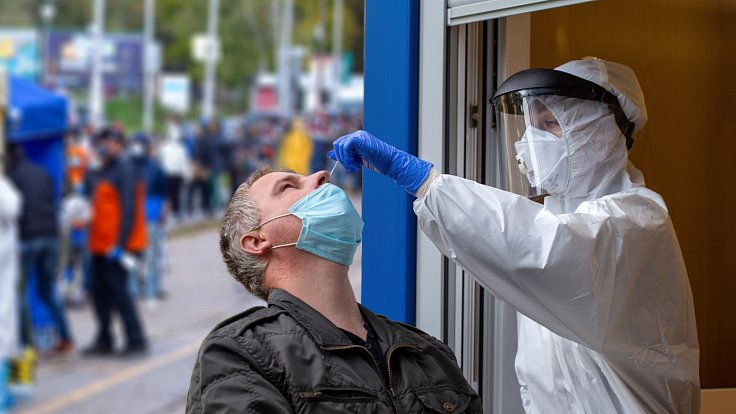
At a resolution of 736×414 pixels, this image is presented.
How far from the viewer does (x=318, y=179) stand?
267 centimetres

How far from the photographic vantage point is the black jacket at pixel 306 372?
2148 mm

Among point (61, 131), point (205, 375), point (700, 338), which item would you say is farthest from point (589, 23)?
point (61, 131)

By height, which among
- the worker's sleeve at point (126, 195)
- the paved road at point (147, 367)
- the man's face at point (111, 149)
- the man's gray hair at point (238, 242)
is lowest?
the paved road at point (147, 367)

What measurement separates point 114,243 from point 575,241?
7309 millimetres

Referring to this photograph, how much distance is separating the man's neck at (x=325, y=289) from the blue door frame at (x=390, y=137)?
72 centimetres

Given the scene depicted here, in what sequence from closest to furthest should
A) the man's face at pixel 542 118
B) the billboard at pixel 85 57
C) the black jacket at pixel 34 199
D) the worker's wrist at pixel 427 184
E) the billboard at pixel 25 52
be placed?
the worker's wrist at pixel 427 184
the man's face at pixel 542 118
the black jacket at pixel 34 199
the billboard at pixel 25 52
the billboard at pixel 85 57

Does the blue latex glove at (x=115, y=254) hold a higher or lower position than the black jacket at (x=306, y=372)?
lower

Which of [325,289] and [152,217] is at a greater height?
[325,289]

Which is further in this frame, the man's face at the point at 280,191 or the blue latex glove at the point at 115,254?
the blue latex glove at the point at 115,254

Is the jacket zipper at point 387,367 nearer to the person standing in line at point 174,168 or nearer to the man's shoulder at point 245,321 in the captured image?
the man's shoulder at point 245,321

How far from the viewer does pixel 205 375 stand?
7.16 feet

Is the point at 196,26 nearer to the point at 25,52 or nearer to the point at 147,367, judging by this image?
the point at 25,52

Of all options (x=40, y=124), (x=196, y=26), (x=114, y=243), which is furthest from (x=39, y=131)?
(x=196, y=26)

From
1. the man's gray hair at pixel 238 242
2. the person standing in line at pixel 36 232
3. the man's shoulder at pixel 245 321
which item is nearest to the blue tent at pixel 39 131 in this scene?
the person standing in line at pixel 36 232
